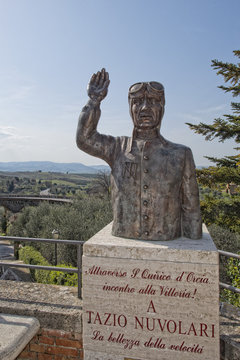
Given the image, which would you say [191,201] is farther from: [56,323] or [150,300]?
[56,323]

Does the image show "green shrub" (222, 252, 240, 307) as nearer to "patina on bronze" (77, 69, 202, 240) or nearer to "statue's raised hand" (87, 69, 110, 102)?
"patina on bronze" (77, 69, 202, 240)

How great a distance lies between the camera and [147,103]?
2744 mm

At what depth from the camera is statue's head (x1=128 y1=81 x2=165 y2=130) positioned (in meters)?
2.72

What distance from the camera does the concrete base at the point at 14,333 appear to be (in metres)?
2.62

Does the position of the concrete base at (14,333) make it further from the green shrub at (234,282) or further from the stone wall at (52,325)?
the green shrub at (234,282)

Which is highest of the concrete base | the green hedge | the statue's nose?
the statue's nose

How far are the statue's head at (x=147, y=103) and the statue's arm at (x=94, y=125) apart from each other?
12.8 inches

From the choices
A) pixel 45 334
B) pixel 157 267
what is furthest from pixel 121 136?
pixel 45 334

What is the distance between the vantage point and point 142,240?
2648 millimetres

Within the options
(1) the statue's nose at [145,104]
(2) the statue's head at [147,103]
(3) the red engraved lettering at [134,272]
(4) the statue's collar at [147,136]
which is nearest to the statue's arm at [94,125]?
(4) the statue's collar at [147,136]

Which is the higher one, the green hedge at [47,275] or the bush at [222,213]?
the bush at [222,213]

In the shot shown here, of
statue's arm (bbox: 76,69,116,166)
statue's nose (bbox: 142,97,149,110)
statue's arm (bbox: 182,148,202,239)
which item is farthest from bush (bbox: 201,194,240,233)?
statue's nose (bbox: 142,97,149,110)

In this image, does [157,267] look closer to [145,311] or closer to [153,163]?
[145,311]

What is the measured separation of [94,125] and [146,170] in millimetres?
733
